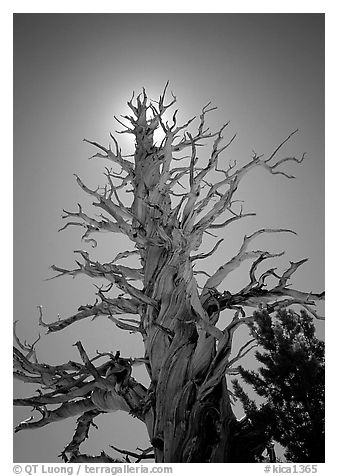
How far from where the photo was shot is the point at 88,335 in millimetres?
5031

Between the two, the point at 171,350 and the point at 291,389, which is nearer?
the point at 291,389

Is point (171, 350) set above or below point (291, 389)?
above

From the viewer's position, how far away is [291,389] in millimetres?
2428

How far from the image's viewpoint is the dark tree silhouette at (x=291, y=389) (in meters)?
2.32

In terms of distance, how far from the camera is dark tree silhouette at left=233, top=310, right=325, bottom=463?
232 centimetres

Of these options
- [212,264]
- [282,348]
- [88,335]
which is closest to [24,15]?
[282,348]

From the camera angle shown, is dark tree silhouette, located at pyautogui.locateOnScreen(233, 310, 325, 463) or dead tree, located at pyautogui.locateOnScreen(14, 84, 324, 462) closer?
dark tree silhouette, located at pyautogui.locateOnScreen(233, 310, 325, 463)

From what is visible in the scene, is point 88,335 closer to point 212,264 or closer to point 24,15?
point 212,264

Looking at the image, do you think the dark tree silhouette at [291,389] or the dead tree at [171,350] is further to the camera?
the dead tree at [171,350]

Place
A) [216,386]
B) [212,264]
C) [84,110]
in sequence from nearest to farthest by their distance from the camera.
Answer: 1. [216,386]
2. [84,110]
3. [212,264]
